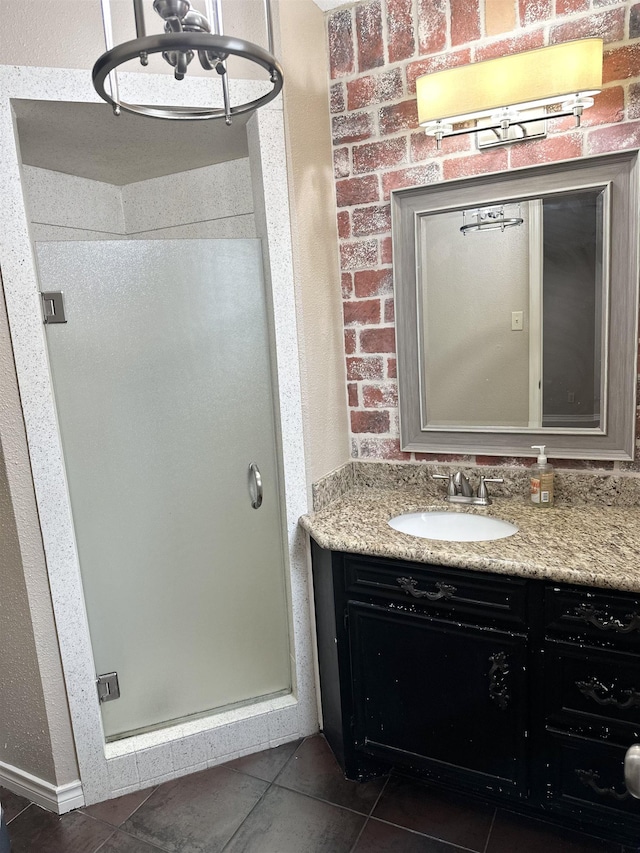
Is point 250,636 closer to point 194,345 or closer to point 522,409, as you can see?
point 194,345

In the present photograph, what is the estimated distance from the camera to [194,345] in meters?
1.83

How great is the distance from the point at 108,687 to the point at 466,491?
1.33 metres

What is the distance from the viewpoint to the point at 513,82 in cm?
167

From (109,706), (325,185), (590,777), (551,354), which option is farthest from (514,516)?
(109,706)

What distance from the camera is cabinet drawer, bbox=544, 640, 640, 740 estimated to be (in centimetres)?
141

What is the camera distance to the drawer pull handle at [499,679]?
5.08 feet

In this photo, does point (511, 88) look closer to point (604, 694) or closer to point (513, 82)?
point (513, 82)

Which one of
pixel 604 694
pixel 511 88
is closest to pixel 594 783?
pixel 604 694

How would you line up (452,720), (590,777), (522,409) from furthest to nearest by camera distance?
(522,409)
(452,720)
(590,777)

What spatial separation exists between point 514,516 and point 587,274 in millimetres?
766

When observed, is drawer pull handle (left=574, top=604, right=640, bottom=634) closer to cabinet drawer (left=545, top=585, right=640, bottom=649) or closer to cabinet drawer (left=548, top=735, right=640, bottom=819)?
cabinet drawer (left=545, top=585, right=640, bottom=649)

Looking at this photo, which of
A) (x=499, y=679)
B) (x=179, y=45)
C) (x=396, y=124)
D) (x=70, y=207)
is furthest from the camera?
(x=70, y=207)

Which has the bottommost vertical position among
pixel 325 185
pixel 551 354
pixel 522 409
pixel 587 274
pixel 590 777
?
pixel 590 777

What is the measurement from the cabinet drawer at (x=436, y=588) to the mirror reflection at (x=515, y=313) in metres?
0.58
